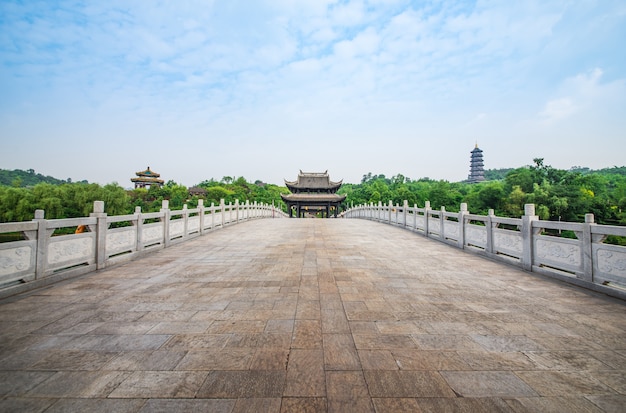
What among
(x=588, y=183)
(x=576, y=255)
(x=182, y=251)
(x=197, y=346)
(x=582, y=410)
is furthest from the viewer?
(x=588, y=183)

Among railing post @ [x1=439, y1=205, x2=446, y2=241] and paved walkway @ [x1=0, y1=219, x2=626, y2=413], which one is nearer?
paved walkway @ [x1=0, y1=219, x2=626, y2=413]

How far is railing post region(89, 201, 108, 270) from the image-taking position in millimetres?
5371

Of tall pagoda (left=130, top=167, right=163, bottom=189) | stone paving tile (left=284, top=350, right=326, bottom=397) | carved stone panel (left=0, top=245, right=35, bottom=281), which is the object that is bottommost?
stone paving tile (left=284, top=350, right=326, bottom=397)

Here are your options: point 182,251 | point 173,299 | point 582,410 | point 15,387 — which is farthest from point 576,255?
point 182,251

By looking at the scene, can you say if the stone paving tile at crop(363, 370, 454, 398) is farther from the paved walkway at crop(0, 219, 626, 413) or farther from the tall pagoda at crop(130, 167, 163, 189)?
the tall pagoda at crop(130, 167, 163, 189)

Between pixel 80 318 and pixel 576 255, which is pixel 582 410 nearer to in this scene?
pixel 576 255

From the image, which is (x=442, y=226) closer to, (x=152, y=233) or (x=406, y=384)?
(x=406, y=384)

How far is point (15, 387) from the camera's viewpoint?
196 cm

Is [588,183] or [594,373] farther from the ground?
[588,183]

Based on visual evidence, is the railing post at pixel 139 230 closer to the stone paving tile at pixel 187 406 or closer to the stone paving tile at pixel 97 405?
the stone paving tile at pixel 97 405

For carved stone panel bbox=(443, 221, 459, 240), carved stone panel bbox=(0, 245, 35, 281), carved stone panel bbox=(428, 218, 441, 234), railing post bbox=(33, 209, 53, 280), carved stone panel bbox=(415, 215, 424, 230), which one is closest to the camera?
carved stone panel bbox=(0, 245, 35, 281)

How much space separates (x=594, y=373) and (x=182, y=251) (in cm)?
783

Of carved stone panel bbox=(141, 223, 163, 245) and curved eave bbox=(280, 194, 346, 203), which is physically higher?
curved eave bbox=(280, 194, 346, 203)

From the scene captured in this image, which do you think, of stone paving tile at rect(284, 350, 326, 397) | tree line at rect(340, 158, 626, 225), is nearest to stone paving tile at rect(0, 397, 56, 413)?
stone paving tile at rect(284, 350, 326, 397)
